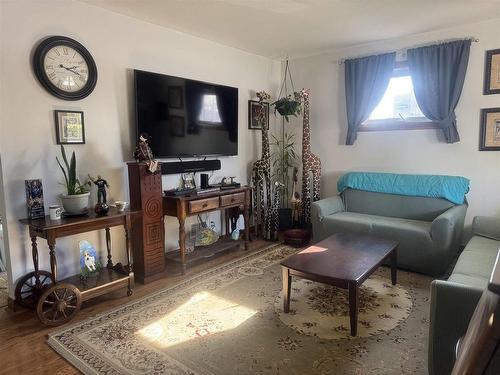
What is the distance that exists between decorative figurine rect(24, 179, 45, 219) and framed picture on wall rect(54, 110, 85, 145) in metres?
0.39

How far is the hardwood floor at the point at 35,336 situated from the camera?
1.86 metres

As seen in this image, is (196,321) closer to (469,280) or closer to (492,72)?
(469,280)

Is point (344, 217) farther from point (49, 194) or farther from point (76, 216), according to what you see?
point (49, 194)

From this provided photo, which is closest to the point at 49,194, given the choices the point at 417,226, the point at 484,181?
the point at 417,226

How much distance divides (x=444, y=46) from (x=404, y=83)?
53 cm

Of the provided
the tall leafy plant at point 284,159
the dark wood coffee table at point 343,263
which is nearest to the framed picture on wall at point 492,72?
the dark wood coffee table at point 343,263

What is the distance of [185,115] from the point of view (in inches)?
135

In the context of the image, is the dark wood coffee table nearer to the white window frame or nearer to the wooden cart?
the wooden cart

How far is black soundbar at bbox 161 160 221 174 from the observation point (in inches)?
133

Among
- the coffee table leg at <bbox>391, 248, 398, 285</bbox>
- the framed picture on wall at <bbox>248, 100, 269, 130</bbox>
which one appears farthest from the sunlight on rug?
the framed picture on wall at <bbox>248, 100, 269, 130</bbox>

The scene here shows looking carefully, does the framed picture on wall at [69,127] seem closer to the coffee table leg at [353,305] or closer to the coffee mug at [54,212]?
the coffee mug at [54,212]

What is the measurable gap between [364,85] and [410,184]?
1.29 metres

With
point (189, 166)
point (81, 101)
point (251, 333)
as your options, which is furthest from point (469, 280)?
point (81, 101)

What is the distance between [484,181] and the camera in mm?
3449
